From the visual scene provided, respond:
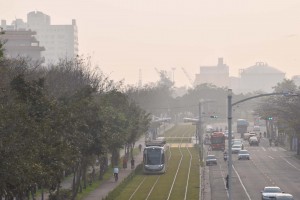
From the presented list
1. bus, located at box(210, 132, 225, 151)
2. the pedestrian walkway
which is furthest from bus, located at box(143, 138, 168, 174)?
bus, located at box(210, 132, 225, 151)

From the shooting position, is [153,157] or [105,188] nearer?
[105,188]

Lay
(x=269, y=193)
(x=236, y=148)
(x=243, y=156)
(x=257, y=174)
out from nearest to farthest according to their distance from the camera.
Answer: (x=269, y=193), (x=257, y=174), (x=243, y=156), (x=236, y=148)

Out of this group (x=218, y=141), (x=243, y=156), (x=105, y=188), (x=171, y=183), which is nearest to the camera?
(x=105, y=188)

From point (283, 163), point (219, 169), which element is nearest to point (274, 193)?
point (219, 169)

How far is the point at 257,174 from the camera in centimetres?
10381

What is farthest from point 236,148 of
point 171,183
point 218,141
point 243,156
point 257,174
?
point 171,183

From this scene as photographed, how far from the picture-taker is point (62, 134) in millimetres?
60094

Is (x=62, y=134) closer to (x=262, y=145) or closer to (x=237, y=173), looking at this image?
(x=237, y=173)

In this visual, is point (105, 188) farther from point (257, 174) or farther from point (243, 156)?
point (243, 156)

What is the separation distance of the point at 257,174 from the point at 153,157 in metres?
11.9

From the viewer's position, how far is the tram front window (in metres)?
107

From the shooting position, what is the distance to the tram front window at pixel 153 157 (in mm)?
107200

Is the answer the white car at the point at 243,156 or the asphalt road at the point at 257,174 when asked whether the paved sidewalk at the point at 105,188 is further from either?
the white car at the point at 243,156

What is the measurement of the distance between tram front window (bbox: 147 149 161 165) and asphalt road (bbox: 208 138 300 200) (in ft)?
20.4
